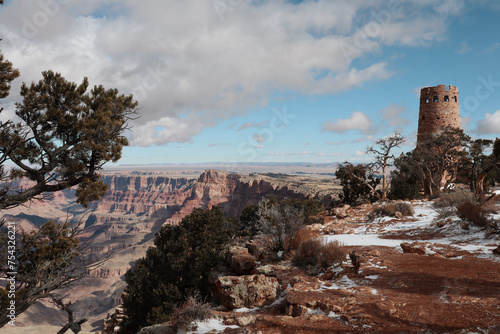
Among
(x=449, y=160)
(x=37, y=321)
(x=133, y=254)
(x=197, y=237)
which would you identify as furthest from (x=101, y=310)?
(x=449, y=160)

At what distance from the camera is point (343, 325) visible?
5301mm

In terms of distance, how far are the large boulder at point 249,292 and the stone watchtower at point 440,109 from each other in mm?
31602

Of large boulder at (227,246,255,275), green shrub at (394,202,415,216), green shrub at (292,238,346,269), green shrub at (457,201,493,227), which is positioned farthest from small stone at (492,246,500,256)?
green shrub at (394,202,415,216)

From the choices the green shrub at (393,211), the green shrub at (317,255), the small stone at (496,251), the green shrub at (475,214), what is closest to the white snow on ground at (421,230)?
the small stone at (496,251)

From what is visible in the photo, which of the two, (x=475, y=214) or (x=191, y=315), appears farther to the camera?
(x=475, y=214)

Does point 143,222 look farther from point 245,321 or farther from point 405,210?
point 245,321

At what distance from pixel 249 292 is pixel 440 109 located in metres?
34.1

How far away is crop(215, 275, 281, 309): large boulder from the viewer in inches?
Answer: 294

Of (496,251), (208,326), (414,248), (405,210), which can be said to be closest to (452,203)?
(405,210)

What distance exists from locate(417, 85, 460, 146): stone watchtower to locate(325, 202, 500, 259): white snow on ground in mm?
17960

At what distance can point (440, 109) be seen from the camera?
3180cm

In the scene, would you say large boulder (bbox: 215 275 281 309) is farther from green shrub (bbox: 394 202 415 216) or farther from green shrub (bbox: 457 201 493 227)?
green shrub (bbox: 394 202 415 216)

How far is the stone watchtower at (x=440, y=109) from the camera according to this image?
3158cm

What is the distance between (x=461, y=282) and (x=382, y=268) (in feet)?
6.47
